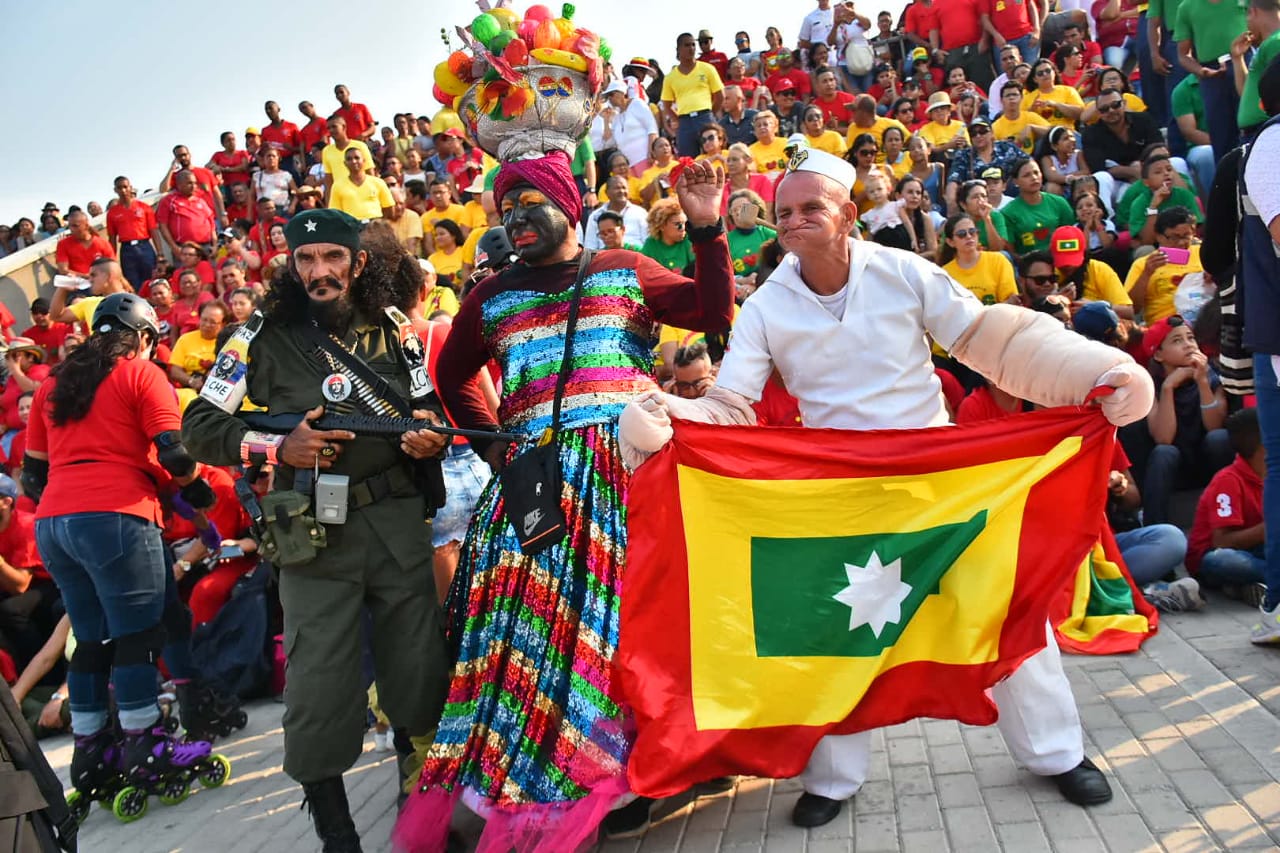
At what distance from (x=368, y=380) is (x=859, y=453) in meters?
1.79

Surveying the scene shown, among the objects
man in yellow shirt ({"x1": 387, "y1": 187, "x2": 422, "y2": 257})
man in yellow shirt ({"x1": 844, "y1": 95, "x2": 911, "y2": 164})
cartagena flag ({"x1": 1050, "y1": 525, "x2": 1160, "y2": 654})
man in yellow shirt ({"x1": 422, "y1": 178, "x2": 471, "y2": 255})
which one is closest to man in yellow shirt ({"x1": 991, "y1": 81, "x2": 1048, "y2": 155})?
man in yellow shirt ({"x1": 844, "y1": 95, "x2": 911, "y2": 164})

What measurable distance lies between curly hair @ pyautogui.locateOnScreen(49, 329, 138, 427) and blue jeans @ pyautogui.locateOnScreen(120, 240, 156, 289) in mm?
10610

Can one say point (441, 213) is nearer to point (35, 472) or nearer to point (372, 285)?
point (35, 472)

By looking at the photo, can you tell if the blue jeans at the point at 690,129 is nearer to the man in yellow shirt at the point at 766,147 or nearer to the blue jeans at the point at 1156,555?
the man in yellow shirt at the point at 766,147

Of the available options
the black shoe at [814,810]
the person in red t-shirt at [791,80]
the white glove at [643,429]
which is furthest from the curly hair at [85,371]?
the person in red t-shirt at [791,80]

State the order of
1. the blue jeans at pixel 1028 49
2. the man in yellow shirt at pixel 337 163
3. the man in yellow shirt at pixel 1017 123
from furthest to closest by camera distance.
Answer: the blue jeans at pixel 1028 49
the man in yellow shirt at pixel 337 163
the man in yellow shirt at pixel 1017 123

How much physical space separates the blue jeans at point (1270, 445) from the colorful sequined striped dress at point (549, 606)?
7.13 feet

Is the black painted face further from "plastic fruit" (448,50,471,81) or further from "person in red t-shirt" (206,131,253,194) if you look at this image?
"person in red t-shirt" (206,131,253,194)

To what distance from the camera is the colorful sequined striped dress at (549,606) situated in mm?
3609

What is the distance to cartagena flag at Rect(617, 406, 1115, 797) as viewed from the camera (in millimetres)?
3408

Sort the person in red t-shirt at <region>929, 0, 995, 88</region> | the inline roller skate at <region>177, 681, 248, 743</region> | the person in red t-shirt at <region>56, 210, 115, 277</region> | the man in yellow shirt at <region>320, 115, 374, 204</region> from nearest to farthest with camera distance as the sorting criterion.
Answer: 1. the inline roller skate at <region>177, 681, 248, 743</region>
2. the man in yellow shirt at <region>320, 115, 374, 204</region>
3. the person in red t-shirt at <region>56, 210, 115, 277</region>
4. the person in red t-shirt at <region>929, 0, 995, 88</region>

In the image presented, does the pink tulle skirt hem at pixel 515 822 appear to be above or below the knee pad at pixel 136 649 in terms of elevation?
below

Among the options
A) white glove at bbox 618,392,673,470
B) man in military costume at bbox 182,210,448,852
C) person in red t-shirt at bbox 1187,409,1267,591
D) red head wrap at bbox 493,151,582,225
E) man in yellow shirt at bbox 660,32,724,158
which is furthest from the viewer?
man in yellow shirt at bbox 660,32,724,158

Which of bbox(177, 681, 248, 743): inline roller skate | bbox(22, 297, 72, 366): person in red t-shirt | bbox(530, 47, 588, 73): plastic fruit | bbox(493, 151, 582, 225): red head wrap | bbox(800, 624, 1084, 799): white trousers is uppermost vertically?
bbox(530, 47, 588, 73): plastic fruit
